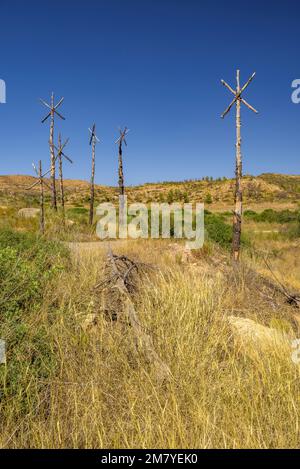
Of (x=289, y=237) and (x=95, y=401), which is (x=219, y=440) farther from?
(x=289, y=237)

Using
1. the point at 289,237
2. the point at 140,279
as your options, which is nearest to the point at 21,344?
the point at 140,279

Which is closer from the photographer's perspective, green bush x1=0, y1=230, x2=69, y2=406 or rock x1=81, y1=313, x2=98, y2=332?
green bush x1=0, y1=230, x2=69, y2=406

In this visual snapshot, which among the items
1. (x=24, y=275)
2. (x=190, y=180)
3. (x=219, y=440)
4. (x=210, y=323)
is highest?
(x=190, y=180)

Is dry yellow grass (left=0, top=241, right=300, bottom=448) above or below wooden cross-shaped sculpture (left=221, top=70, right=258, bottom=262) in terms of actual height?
below

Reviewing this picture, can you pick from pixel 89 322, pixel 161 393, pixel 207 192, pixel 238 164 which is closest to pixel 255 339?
pixel 161 393

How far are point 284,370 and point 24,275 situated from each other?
3257 mm

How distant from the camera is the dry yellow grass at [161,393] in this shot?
2271 mm

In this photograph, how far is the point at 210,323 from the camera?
4078mm

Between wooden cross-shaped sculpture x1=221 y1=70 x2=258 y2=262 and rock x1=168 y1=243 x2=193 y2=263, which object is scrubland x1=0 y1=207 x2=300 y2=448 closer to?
rock x1=168 y1=243 x2=193 y2=263

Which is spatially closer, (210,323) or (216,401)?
Answer: (216,401)

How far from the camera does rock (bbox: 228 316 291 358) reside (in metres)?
3.50

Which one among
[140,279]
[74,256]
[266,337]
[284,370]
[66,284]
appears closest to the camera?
[284,370]

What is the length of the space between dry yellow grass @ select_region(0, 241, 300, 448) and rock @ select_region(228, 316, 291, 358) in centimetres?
9

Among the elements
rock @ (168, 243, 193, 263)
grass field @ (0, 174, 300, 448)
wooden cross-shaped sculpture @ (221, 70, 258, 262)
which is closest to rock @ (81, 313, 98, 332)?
grass field @ (0, 174, 300, 448)
